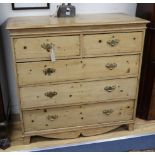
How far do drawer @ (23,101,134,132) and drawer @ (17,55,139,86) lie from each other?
A: 27cm

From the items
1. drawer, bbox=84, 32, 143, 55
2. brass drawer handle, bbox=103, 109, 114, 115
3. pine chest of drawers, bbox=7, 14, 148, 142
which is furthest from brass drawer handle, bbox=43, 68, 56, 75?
brass drawer handle, bbox=103, 109, 114, 115

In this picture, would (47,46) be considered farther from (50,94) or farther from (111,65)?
(111,65)

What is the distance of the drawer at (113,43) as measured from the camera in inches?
66.8

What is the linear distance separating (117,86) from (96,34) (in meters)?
0.47

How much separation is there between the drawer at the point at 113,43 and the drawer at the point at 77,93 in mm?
251

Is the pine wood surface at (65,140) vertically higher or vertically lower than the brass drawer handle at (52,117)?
lower

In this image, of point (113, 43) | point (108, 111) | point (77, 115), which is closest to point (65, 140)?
point (77, 115)

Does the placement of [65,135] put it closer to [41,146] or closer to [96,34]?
[41,146]

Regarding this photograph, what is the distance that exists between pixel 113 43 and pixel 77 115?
655mm

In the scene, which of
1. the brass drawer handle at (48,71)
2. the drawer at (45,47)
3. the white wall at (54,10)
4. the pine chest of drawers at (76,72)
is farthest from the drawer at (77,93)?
the white wall at (54,10)

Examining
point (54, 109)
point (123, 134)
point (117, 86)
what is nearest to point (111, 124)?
point (123, 134)

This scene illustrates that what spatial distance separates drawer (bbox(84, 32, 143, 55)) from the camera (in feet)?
5.57

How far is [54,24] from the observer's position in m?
1.60

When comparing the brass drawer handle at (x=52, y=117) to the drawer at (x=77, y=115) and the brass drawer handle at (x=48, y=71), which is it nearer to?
the drawer at (x=77, y=115)
